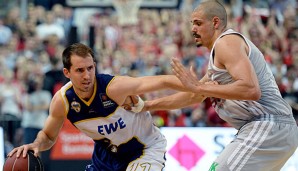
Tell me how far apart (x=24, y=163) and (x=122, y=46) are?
9.08m

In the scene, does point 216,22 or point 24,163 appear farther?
point 24,163

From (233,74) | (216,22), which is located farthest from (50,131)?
(233,74)

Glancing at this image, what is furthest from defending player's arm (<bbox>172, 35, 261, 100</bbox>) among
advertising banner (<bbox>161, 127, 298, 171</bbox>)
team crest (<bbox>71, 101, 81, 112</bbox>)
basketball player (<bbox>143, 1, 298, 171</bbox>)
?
advertising banner (<bbox>161, 127, 298, 171</bbox>)

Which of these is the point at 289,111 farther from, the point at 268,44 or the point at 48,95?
the point at 268,44

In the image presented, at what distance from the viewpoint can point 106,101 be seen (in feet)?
23.0

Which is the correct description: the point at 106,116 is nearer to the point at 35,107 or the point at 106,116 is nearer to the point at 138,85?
the point at 138,85

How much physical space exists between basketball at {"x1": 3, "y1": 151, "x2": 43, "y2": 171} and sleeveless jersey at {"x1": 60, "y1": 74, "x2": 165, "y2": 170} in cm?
52

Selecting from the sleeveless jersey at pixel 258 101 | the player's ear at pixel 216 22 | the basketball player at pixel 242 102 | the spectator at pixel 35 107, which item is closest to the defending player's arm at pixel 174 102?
the basketball player at pixel 242 102

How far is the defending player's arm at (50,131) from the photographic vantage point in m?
7.04

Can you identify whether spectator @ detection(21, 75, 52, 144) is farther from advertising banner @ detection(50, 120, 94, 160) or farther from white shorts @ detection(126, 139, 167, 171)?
white shorts @ detection(126, 139, 167, 171)

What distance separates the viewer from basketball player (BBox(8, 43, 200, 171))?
6.89 meters

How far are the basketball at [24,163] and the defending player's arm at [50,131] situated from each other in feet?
0.14

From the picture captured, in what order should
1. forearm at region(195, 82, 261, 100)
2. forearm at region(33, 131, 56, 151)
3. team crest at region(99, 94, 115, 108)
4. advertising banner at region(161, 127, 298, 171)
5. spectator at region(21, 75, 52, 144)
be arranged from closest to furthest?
forearm at region(195, 82, 261, 100) → team crest at region(99, 94, 115, 108) → forearm at region(33, 131, 56, 151) → advertising banner at region(161, 127, 298, 171) → spectator at region(21, 75, 52, 144)

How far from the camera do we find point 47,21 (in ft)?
52.9
